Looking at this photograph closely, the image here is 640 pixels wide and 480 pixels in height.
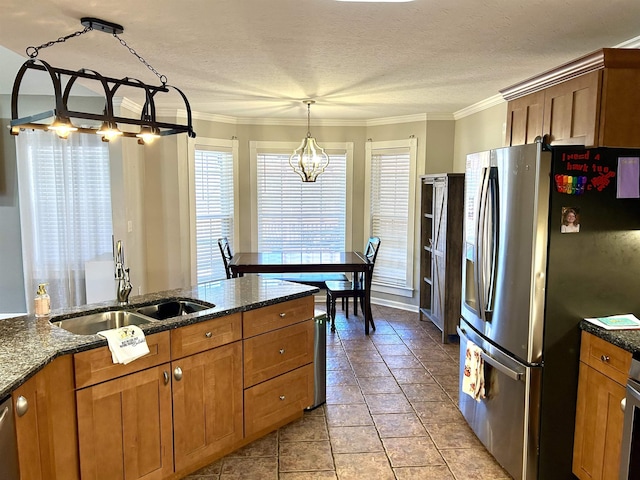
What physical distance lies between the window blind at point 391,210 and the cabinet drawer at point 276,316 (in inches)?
120

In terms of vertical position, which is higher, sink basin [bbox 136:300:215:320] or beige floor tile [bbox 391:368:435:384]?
sink basin [bbox 136:300:215:320]

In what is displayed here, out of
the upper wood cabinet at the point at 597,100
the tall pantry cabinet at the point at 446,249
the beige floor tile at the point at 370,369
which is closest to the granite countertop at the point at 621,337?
the upper wood cabinet at the point at 597,100

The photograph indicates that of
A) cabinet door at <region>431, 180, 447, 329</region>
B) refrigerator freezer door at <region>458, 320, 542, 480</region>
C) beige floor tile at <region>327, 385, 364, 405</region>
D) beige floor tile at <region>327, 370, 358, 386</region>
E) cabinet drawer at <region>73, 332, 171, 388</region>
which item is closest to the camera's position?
A: cabinet drawer at <region>73, 332, 171, 388</region>

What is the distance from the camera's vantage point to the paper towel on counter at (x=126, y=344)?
80.9 inches

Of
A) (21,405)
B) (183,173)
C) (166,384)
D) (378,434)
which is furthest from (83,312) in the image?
(183,173)

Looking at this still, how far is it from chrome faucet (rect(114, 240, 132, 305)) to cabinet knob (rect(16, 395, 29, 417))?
956mm

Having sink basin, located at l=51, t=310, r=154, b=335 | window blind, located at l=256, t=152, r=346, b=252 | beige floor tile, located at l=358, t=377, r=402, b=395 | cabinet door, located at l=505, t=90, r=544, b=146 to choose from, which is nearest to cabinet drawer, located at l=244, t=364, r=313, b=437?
beige floor tile, located at l=358, t=377, r=402, b=395

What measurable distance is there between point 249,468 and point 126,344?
1079 millimetres

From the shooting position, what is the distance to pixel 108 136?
225 cm

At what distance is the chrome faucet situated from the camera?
260cm

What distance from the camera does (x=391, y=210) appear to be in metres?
6.00

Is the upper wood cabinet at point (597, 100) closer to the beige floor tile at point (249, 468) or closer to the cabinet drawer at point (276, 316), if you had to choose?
the cabinet drawer at point (276, 316)

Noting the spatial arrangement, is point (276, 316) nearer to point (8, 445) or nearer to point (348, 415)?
point (348, 415)

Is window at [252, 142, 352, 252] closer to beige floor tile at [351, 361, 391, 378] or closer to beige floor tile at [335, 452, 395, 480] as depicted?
beige floor tile at [351, 361, 391, 378]
